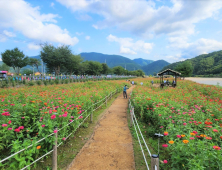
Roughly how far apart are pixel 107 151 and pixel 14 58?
4329 cm

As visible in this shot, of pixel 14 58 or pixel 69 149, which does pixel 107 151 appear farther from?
pixel 14 58

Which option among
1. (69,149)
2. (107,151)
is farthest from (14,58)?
(107,151)

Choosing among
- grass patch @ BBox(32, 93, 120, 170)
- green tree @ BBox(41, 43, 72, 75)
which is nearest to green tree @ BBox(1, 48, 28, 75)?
green tree @ BBox(41, 43, 72, 75)

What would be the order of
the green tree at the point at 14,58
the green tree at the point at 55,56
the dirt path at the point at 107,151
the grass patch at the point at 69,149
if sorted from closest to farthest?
the grass patch at the point at 69,149
the dirt path at the point at 107,151
the green tree at the point at 55,56
the green tree at the point at 14,58

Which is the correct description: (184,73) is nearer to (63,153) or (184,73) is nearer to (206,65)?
(206,65)

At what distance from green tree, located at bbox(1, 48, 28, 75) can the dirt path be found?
4117cm

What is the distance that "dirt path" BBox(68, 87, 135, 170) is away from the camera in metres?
3.61

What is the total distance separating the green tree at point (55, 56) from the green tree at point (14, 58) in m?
13.1

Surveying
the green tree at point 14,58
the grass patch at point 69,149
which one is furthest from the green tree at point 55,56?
the grass patch at point 69,149

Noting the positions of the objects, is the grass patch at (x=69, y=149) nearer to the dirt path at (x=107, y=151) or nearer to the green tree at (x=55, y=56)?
the dirt path at (x=107, y=151)

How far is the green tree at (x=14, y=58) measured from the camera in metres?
35.9

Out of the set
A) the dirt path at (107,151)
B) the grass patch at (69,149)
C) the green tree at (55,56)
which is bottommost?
the dirt path at (107,151)

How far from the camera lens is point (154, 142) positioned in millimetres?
4836

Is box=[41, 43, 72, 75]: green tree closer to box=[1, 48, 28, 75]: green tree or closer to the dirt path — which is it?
box=[1, 48, 28, 75]: green tree
